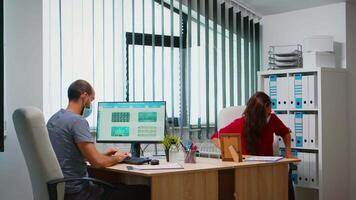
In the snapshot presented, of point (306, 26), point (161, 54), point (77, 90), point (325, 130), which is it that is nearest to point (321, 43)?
point (306, 26)

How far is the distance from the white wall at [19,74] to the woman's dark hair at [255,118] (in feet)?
5.62

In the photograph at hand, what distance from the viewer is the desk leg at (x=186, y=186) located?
9.64 ft

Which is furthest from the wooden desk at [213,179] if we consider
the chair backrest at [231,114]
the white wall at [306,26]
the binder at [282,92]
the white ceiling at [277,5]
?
the white ceiling at [277,5]

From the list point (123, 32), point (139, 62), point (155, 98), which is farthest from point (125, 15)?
point (155, 98)

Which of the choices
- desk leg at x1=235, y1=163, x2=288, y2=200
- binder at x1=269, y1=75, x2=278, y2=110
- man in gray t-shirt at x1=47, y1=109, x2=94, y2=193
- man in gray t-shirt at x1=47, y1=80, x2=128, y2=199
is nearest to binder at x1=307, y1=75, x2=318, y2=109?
binder at x1=269, y1=75, x2=278, y2=110

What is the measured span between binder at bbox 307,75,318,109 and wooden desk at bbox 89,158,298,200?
126 centimetres

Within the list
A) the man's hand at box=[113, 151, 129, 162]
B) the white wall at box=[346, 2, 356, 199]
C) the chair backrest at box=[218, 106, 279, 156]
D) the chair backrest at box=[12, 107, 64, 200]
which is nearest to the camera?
the chair backrest at box=[12, 107, 64, 200]

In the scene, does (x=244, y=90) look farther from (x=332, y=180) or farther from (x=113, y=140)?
(x=113, y=140)

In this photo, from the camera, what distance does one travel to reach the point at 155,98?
15.8ft

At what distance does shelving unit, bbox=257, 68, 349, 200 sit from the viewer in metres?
4.78

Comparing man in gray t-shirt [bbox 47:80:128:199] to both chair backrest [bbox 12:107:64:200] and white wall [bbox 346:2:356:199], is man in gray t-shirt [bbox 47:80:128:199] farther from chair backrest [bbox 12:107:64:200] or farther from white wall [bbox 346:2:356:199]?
white wall [bbox 346:2:356:199]

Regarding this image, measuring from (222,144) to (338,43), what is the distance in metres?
2.19

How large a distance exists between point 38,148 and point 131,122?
118cm

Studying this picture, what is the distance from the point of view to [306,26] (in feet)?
17.6
